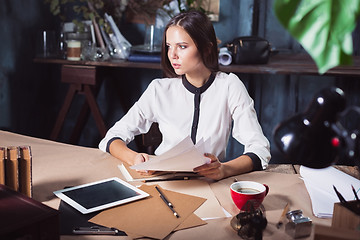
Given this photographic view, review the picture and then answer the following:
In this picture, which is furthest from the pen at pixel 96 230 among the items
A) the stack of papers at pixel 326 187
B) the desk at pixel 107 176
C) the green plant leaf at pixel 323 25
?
the green plant leaf at pixel 323 25

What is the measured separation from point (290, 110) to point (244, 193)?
1995mm

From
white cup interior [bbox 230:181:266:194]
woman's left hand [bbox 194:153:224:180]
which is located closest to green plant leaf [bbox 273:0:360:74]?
white cup interior [bbox 230:181:266:194]

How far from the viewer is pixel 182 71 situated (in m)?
1.59

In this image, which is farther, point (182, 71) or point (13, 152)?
point (182, 71)

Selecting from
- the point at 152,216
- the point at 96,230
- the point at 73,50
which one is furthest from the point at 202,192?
the point at 73,50

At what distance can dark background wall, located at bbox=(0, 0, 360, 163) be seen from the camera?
2.82 metres

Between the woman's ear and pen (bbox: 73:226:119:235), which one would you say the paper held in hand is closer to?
pen (bbox: 73:226:119:235)

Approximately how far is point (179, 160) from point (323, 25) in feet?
2.55

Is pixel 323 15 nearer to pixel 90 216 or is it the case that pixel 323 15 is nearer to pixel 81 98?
pixel 90 216

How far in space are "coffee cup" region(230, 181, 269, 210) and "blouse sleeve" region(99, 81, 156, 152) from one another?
0.66 metres

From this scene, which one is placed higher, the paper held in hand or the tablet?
the paper held in hand

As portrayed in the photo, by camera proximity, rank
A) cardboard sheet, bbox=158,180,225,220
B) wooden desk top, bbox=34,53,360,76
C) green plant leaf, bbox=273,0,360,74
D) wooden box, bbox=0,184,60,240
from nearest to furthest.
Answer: green plant leaf, bbox=273,0,360,74 < wooden box, bbox=0,184,60,240 < cardboard sheet, bbox=158,180,225,220 < wooden desk top, bbox=34,53,360,76

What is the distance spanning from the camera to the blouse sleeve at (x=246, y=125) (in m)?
1.50

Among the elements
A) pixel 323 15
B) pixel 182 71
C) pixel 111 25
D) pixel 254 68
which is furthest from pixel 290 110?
pixel 323 15
